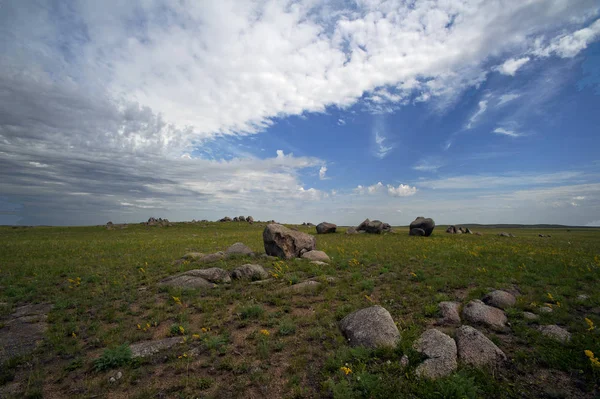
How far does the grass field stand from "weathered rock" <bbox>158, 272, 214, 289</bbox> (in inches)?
23.2

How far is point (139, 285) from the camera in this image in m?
16.3

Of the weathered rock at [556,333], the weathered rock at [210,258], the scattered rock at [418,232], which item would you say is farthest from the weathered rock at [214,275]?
the scattered rock at [418,232]

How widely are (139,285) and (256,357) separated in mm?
11480

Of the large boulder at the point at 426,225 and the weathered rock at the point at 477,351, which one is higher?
the large boulder at the point at 426,225

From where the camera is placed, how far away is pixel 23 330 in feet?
34.8

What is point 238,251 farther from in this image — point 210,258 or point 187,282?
point 187,282

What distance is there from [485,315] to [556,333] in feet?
6.06

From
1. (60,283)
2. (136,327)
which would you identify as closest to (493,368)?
(136,327)

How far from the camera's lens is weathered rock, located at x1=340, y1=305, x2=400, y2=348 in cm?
826

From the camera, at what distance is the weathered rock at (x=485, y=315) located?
948cm

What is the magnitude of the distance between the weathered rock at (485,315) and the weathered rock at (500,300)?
87 cm

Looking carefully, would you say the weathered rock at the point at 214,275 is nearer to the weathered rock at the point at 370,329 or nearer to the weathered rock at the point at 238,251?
the weathered rock at the point at 238,251

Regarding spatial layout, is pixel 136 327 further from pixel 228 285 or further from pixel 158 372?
pixel 228 285

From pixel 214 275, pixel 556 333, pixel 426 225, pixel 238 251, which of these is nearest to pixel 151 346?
pixel 214 275
